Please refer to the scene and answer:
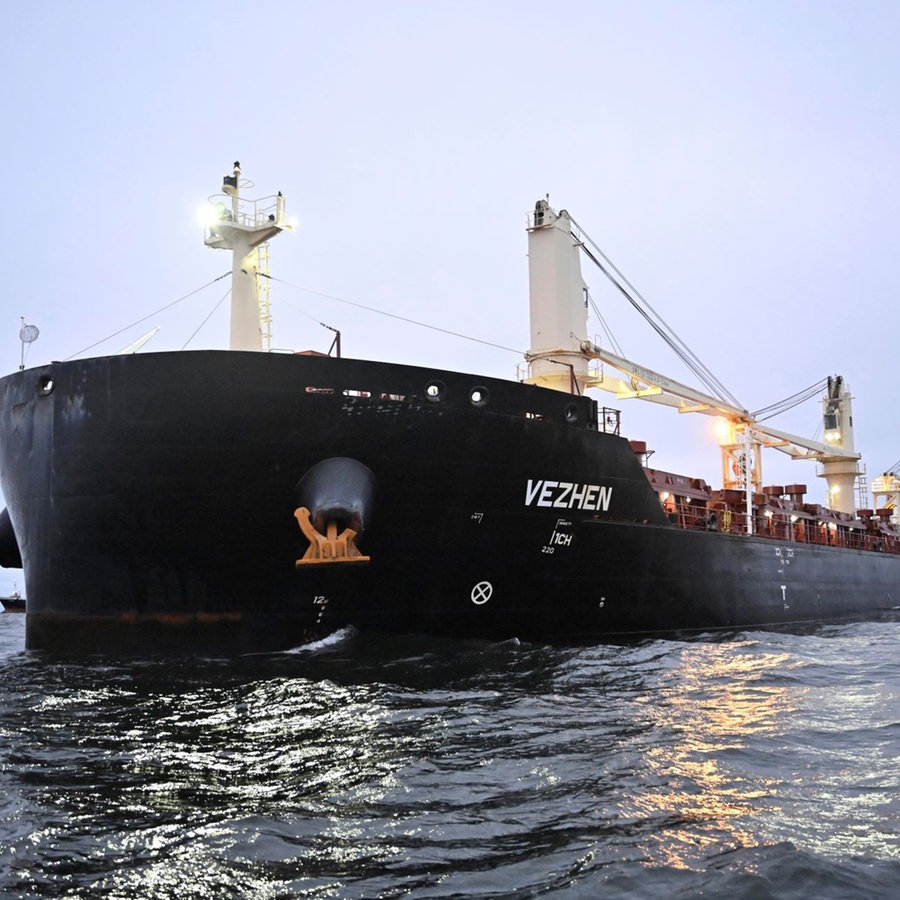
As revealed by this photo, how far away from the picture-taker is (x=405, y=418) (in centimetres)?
1152

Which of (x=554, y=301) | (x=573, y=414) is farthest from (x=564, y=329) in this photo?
(x=573, y=414)

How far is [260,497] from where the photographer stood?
10.9 meters

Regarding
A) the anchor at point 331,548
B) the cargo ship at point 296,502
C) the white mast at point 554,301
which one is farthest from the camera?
the white mast at point 554,301

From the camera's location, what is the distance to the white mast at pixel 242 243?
16.4 metres

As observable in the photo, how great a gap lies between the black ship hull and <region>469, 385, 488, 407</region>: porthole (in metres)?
0.02

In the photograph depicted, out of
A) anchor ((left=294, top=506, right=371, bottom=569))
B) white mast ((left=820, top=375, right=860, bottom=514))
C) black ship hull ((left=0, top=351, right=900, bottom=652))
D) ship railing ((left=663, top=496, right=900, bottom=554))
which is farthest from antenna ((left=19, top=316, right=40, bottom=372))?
white mast ((left=820, top=375, right=860, bottom=514))

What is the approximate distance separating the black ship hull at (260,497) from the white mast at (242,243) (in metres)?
5.37

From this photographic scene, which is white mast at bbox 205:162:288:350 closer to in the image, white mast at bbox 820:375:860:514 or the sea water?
the sea water

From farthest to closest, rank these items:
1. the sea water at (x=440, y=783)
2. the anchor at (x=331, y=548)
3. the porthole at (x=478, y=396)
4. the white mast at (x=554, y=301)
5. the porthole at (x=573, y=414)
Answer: the white mast at (x=554, y=301) → the porthole at (x=573, y=414) → the porthole at (x=478, y=396) → the anchor at (x=331, y=548) → the sea water at (x=440, y=783)

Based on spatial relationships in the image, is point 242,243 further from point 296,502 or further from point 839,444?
point 839,444

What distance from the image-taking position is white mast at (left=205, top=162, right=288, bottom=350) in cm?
1644

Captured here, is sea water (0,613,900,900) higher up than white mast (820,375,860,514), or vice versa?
white mast (820,375,860,514)

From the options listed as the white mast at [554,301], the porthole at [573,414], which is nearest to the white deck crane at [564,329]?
the white mast at [554,301]

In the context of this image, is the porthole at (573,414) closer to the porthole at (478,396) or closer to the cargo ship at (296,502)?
the cargo ship at (296,502)
